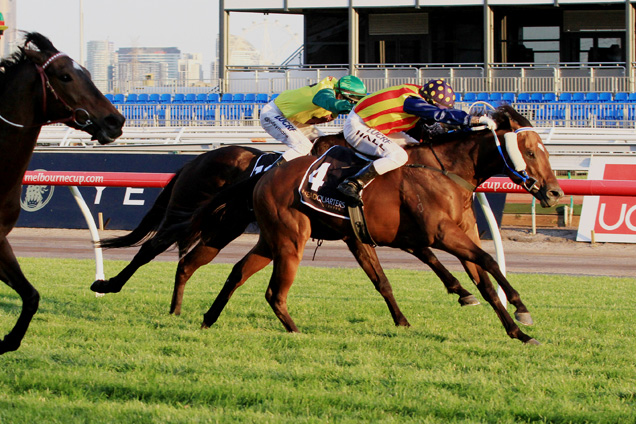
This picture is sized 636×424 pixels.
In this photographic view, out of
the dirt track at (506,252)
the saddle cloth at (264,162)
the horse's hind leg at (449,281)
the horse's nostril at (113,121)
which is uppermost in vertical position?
the horse's nostril at (113,121)

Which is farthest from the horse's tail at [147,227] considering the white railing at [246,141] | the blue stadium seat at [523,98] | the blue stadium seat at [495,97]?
the blue stadium seat at [523,98]

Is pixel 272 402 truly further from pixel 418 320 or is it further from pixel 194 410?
pixel 418 320

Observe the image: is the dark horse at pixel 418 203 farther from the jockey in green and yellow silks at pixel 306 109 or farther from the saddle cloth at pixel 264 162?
the jockey in green and yellow silks at pixel 306 109

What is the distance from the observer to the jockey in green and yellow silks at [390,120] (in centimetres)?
561

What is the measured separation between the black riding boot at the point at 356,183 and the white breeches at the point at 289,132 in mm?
1299

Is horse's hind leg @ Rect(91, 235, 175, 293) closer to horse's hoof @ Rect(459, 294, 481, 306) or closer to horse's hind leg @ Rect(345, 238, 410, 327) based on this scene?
horse's hind leg @ Rect(345, 238, 410, 327)

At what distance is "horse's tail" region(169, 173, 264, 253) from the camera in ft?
21.0

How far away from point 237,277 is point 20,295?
5.36ft

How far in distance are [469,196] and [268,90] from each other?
20.8 metres

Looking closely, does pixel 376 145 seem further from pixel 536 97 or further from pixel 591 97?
pixel 591 97

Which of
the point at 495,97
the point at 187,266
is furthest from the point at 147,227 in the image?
the point at 495,97

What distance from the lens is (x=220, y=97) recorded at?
26031 millimetres

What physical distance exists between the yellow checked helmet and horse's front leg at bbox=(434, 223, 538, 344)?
0.97 m

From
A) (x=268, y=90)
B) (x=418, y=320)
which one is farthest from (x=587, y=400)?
(x=268, y=90)
